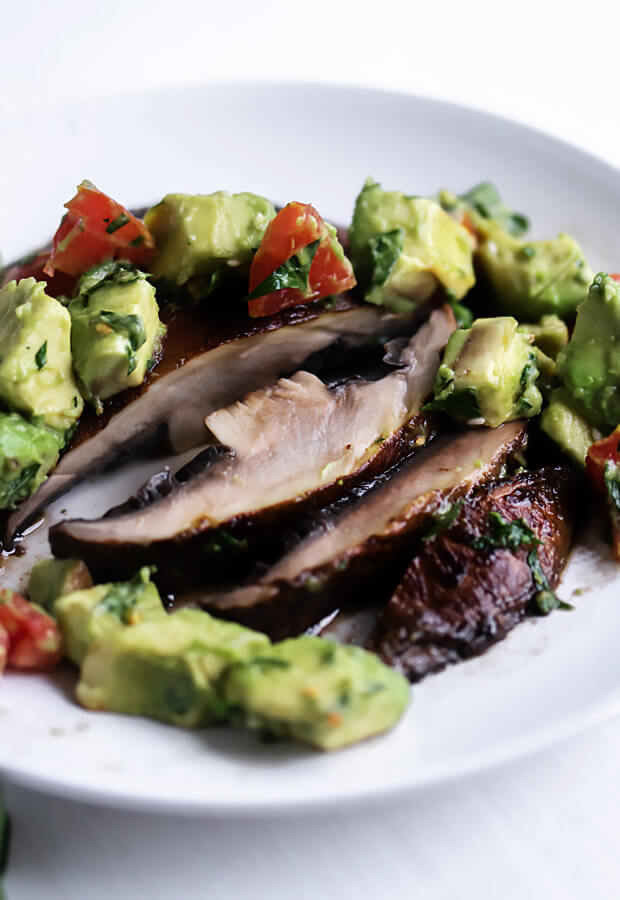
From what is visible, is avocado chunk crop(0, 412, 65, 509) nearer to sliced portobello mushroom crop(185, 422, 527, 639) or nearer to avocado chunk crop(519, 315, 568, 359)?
sliced portobello mushroom crop(185, 422, 527, 639)

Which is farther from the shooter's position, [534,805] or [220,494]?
[220,494]

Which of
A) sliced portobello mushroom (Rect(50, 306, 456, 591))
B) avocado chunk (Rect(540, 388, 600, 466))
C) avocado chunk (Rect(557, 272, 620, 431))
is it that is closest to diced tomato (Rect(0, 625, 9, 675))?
sliced portobello mushroom (Rect(50, 306, 456, 591))

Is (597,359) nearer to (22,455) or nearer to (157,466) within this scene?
(157,466)

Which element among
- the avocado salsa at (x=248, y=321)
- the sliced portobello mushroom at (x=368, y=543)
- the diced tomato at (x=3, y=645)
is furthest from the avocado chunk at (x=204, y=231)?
the diced tomato at (x=3, y=645)

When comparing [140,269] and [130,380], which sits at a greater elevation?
[140,269]

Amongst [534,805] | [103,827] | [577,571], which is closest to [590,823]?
[534,805]

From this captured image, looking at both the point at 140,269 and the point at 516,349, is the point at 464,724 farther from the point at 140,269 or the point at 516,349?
the point at 140,269

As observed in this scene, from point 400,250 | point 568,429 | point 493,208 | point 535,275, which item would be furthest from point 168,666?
point 493,208
